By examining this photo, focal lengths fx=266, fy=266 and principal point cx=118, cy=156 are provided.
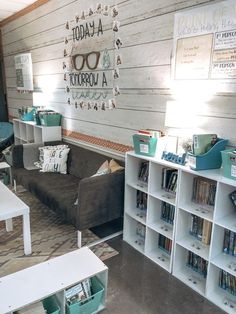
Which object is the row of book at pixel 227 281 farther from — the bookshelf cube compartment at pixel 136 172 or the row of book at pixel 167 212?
the bookshelf cube compartment at pixel 136 172

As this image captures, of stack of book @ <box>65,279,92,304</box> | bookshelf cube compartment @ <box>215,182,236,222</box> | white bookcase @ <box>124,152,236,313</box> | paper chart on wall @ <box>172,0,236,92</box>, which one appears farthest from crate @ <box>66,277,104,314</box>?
paper chart on wall @ <box>172,0,236,92</box>

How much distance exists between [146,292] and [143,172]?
3.26 ft

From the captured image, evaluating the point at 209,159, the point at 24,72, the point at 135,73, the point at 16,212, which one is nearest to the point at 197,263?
the point at 209,159

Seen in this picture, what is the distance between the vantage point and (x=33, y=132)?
417cm

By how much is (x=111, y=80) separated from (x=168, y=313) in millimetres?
2187

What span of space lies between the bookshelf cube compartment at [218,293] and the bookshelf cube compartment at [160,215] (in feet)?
1.47

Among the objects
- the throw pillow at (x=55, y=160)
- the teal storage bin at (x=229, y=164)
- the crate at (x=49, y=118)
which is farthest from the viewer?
the crate at (x=49, y=118)

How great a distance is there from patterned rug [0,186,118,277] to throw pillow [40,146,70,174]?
1.92 ft

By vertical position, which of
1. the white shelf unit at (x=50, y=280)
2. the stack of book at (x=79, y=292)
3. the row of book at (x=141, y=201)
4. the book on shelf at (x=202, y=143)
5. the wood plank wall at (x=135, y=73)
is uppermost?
the wood plank wall at (x=135, y=73)

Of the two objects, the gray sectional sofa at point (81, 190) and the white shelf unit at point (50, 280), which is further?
the gray sectional sofa at point (81, 190)

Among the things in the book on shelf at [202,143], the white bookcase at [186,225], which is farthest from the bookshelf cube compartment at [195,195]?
the book on shelf at [202,143]

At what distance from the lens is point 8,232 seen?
8.75 feet

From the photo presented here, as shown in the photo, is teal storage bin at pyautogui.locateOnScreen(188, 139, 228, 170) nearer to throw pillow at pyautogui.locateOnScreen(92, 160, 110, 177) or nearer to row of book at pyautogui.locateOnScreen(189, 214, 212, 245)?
row of book at pyautogui.locateOnScreen(189, 214, 212, 245)

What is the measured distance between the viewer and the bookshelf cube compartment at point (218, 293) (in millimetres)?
1807
